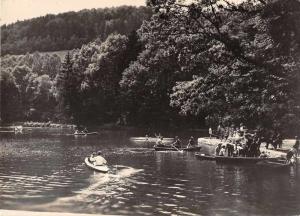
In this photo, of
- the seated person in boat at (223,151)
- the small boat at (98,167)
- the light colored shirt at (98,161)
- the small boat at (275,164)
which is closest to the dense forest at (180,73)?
the small boat at (98,167)

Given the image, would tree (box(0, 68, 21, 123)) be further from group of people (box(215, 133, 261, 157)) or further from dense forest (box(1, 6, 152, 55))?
group of people (box(215, 133, 261, 157))

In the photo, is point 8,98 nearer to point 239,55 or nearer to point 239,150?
point 239,55

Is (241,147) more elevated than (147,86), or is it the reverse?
(147,86)

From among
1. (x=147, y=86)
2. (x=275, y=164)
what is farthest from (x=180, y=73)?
(x=275, y=164)

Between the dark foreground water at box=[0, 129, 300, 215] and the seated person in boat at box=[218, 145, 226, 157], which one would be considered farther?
the seated person in boat at box=[218, 145, 226, 157]

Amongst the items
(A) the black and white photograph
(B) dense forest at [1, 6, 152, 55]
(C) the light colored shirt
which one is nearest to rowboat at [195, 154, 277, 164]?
(A) the black and white photograph

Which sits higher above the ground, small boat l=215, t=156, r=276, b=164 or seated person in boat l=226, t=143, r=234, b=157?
seated person in boat l=226, t=143, r=234, b=157

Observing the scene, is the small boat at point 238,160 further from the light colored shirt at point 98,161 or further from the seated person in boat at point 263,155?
the light colored shirt at point 98,161
